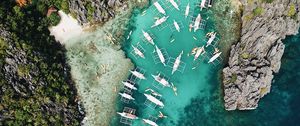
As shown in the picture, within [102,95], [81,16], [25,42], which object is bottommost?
[102,95]

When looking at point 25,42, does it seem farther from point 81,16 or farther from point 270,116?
point 270,116

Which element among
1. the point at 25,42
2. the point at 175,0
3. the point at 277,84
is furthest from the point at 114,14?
the point at 277,84

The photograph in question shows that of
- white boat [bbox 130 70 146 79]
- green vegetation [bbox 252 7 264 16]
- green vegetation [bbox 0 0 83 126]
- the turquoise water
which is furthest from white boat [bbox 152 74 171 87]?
green vegetation [bbox 252 7 264 16]

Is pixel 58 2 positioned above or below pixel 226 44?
above

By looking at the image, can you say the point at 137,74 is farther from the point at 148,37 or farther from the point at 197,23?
the point at 197,23

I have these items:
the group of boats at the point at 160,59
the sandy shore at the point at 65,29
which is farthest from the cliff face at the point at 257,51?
the sandy shore at the point at 65,29

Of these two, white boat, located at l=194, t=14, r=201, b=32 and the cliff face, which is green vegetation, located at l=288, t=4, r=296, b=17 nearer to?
the cliff face
